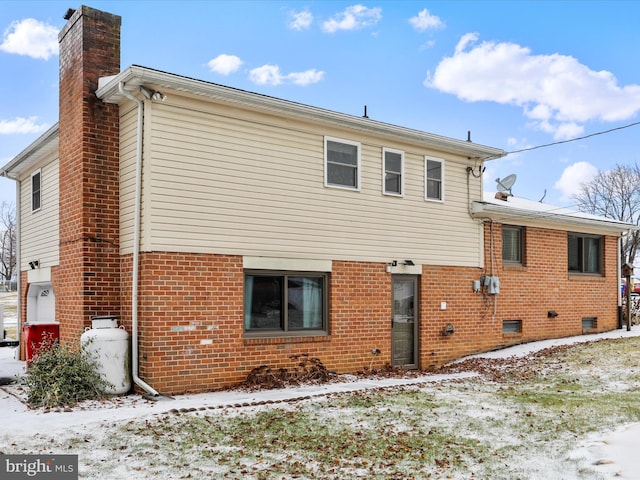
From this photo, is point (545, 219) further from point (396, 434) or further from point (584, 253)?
point (396, 434)

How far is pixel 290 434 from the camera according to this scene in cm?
742

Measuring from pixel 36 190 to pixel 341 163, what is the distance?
719cm

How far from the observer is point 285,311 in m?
11.4

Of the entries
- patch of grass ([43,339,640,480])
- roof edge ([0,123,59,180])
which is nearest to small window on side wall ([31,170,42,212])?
roof edge ([0,123,59,180])

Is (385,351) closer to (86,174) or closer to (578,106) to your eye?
(86,174)

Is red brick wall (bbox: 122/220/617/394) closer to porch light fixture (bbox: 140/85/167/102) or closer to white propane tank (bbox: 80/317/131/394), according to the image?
white propane tank (bbox: 80/317/131/394)

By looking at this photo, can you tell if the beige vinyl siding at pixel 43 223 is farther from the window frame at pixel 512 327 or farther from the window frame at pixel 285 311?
the window frame at pixel 512 327

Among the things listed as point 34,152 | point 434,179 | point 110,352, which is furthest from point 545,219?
point 34,152

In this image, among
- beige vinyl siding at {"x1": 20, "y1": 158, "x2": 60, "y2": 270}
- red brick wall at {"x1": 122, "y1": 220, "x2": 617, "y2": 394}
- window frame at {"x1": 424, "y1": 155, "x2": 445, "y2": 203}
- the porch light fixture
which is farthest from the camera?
window frame at {"x1": 424, "y1": 155, "x2": 445, "y2": 203}

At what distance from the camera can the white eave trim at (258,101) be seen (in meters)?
9.62

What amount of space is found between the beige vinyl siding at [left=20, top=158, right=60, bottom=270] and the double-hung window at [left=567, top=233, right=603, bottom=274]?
42.7 ft

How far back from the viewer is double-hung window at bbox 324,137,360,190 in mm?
12086

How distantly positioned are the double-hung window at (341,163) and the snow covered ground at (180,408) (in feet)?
12.5

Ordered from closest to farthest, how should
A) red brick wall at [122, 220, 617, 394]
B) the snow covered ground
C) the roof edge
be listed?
the snow covered ground → red brick wall at [122, 220, 617, 394] → the roof edge
